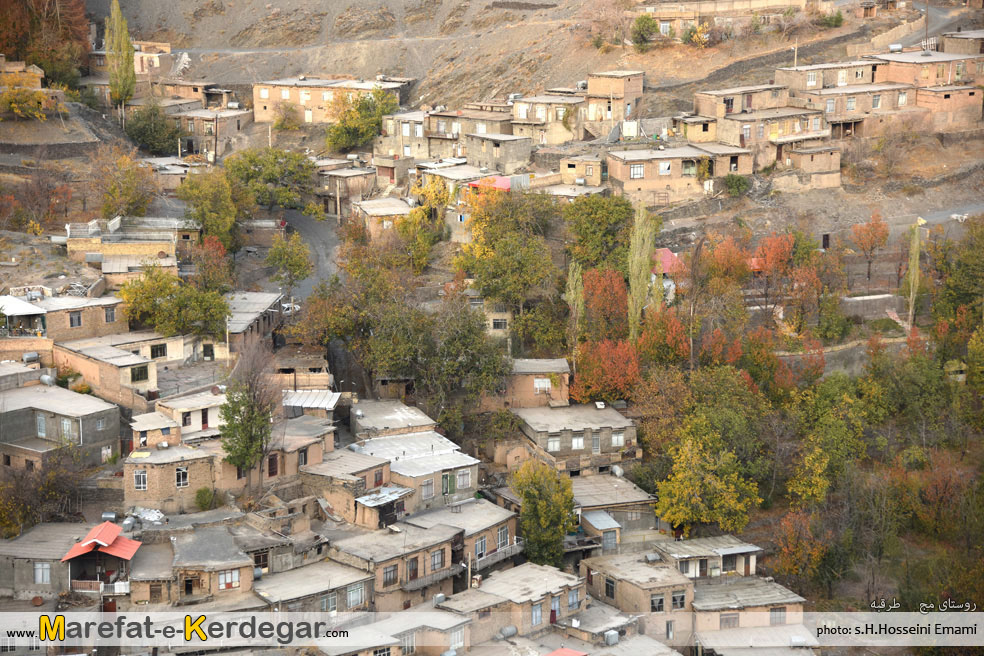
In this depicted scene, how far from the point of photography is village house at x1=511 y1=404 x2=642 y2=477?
44.2m

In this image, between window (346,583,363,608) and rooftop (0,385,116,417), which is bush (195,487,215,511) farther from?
window (346,583,363,608)

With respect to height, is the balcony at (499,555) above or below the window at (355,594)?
below

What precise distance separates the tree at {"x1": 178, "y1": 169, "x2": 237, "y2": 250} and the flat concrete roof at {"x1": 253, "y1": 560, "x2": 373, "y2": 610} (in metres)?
19.1

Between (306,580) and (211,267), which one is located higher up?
(211,267)

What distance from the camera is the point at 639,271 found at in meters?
47.4

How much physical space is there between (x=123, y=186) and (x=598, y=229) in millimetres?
16762

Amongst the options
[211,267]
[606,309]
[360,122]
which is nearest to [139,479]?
[211,267]

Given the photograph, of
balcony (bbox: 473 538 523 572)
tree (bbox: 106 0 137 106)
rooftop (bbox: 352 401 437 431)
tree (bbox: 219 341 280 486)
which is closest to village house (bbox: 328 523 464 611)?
balcony (bbox: 473 538 523 572)

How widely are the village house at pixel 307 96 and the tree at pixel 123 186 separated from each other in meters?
13.9

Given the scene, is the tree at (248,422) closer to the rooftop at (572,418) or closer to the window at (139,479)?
the window at (139,479)

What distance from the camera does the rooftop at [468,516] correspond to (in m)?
39.4

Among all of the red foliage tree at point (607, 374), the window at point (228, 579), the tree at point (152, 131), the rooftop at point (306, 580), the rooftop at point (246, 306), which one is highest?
the tree at point (152, 131)

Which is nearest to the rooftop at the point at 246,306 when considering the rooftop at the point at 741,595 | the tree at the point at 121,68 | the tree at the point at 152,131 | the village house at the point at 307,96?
the rooftop at the point at 741,595

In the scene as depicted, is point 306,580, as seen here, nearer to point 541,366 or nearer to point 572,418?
point 572,418
